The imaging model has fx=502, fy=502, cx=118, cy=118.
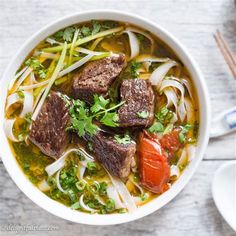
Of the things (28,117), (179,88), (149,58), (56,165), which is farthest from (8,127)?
(179,88)

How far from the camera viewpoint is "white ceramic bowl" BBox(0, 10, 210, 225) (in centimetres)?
295

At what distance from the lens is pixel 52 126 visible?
10.0ft

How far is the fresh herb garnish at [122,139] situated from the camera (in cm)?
305

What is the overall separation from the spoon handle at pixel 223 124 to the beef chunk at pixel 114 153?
0.56m

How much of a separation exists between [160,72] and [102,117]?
455 millimetres

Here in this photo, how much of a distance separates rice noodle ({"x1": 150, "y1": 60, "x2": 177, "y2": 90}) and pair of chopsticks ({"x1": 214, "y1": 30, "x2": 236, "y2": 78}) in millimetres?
352

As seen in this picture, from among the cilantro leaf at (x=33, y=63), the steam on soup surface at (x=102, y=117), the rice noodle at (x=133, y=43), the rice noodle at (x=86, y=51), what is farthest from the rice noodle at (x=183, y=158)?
the cilantro leaf at (x=33, y=63)

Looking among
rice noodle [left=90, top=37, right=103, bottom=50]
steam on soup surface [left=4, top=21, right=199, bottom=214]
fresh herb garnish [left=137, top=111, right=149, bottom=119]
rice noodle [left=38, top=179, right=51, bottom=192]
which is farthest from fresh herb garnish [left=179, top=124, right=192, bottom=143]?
rice noodle [left=38, top=179, right=51, bottom=192]

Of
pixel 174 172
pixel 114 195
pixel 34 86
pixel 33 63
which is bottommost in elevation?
pixel 114 195

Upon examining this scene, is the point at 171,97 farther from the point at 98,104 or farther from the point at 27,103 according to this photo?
the point at 27,103

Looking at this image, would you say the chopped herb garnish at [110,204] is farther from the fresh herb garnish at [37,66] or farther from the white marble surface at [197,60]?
the fresh herb garnish at [37,66]

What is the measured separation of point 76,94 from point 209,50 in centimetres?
93

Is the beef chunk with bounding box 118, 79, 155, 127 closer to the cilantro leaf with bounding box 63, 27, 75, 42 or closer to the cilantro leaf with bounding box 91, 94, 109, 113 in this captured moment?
the cilantro leaf with bounding box 91, 94, 109, 113

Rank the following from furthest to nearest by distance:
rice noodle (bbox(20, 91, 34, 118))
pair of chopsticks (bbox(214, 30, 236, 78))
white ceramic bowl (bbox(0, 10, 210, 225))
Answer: pair of chopsticks (bbox(214, 30, 236, 78)), rice noodle (bbox(20, 91, 34, 118)), white ceramic bowl (bbox(0, 10, 210, 225))
